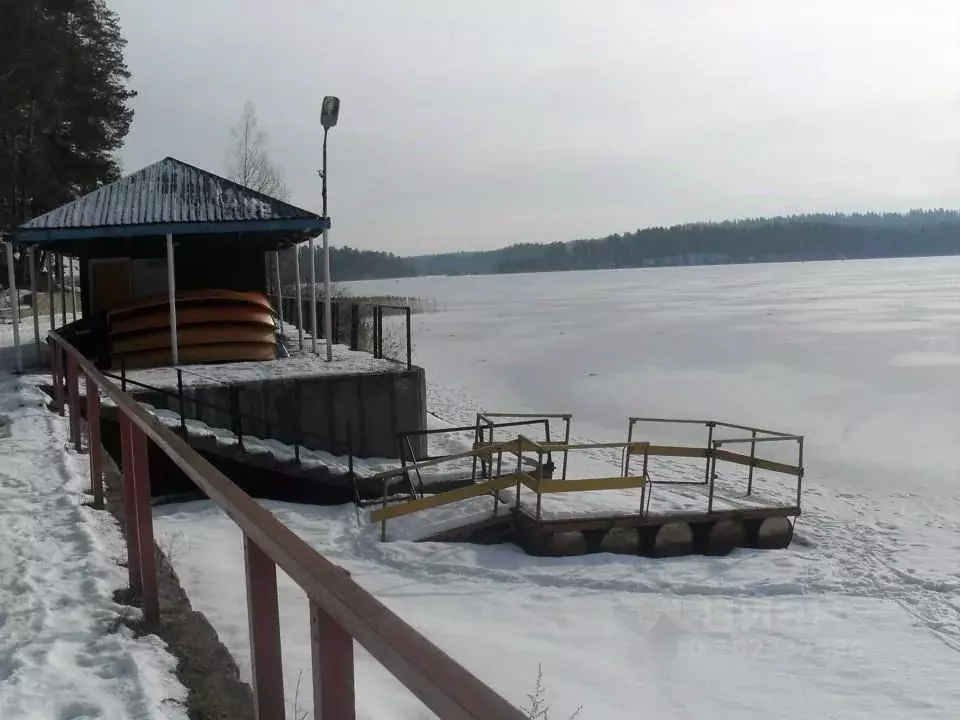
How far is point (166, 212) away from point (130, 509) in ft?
34.3

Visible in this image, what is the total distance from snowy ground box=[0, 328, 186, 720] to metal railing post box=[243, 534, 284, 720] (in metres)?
0.72

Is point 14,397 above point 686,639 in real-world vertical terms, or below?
above

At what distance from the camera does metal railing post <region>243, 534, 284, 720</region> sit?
223cm

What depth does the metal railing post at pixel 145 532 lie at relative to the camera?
12.0ft

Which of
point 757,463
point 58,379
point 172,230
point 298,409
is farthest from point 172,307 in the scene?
point 757,463

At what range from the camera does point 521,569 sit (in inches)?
356

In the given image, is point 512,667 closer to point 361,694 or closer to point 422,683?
point 361,694

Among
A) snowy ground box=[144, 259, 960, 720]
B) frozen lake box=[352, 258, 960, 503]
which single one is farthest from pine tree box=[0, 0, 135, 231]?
snowy ground box=[144, 259, 960, 720]

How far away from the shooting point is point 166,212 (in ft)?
44.0

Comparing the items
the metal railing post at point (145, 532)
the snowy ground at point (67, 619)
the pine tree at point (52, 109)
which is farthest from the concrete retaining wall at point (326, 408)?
the pine tree at point (52, 109)

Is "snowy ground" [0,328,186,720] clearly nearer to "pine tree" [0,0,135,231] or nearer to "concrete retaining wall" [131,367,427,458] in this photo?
"concrete retaining wall" [131,367,427,458]

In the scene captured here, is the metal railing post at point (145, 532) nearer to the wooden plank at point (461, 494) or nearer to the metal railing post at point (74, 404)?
the metal railing post at point (74, 404)

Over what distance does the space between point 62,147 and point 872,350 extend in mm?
31039

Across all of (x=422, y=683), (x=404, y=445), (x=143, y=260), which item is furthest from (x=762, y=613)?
(x=143, y=260)
